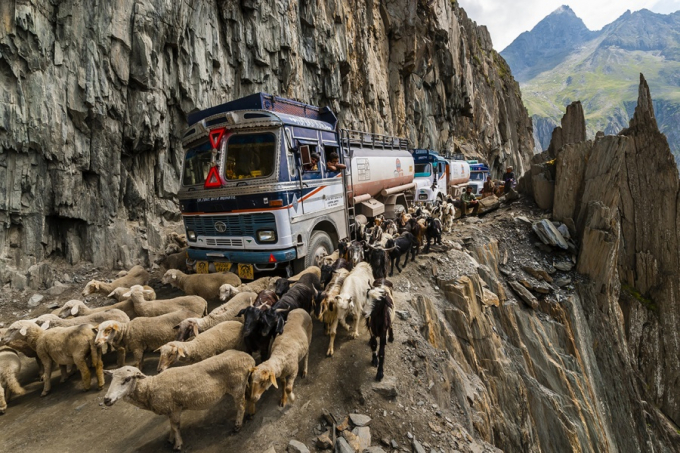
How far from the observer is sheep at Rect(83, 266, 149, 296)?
8.13m

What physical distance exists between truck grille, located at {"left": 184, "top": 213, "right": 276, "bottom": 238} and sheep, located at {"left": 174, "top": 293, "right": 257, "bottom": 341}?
1.65 metres

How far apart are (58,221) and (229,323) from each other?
467 inches

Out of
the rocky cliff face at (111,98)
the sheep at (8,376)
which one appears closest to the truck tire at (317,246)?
the sheep at (8,376)

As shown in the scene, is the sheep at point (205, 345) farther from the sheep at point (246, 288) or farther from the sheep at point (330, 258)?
the sheep at point (330, 258)

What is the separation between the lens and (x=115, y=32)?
1324cm

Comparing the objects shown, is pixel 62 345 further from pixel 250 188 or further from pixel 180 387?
pixel 250 188

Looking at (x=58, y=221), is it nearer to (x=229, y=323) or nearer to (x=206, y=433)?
(x=229, y=323)

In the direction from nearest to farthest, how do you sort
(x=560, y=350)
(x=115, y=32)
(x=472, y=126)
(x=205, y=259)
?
(x=205, y=259), (x=560, y=350), (x=115, y=32), (x=472, y=126)

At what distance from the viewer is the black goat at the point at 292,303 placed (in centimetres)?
508

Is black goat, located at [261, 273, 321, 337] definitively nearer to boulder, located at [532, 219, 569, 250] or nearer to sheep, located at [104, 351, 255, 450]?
sheep, located at [104, 351, 255, 450]

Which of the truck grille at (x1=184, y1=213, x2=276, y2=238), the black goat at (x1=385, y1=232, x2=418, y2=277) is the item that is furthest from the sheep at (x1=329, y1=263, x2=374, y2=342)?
the black goat at (x1=385, y1=232, x2=418, y2=277)

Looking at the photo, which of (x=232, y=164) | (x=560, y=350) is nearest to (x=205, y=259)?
(x=232, y=164)

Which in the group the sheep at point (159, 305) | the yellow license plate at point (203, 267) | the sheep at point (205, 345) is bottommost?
the sheep at point (205, 345)

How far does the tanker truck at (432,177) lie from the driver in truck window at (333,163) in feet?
35.6
